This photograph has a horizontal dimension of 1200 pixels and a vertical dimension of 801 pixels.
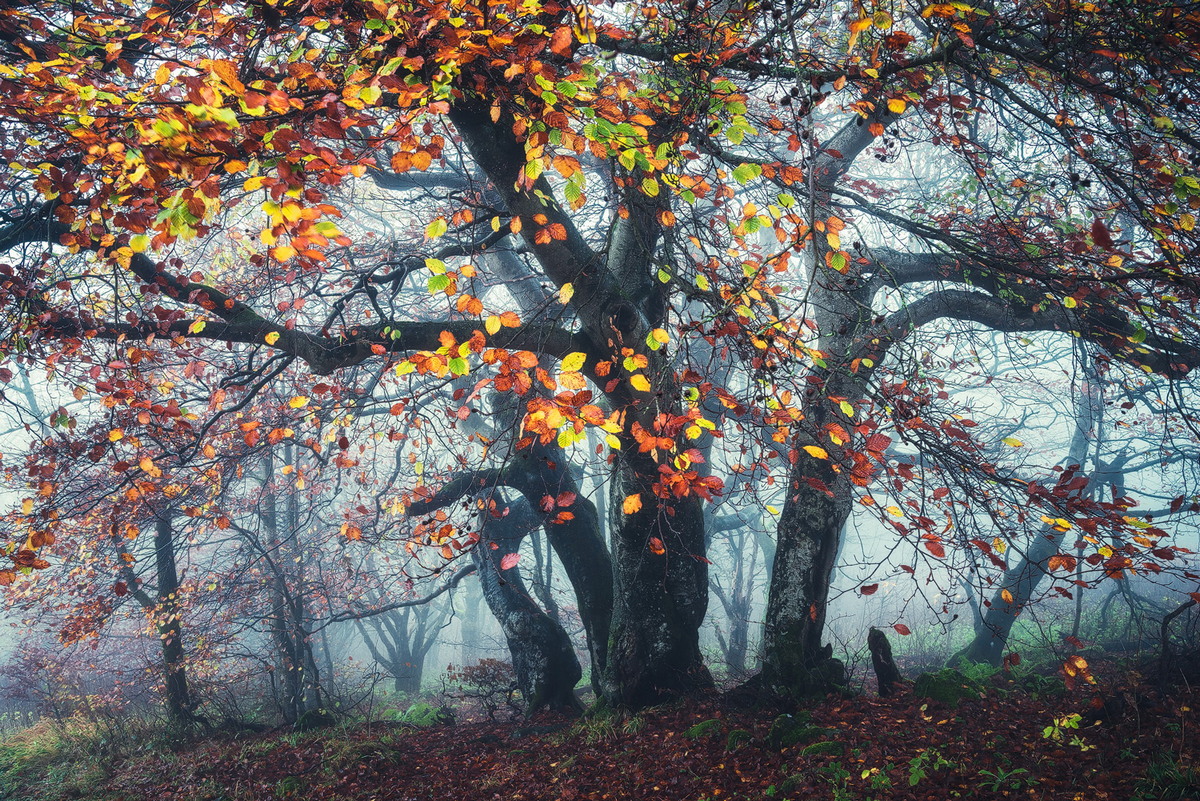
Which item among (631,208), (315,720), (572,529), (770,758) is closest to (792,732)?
(770,758)

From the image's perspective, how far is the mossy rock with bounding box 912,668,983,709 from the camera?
5.52m

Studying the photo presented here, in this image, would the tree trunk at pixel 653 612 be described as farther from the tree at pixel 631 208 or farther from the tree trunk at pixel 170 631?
the tree trunk at pixel 170 631

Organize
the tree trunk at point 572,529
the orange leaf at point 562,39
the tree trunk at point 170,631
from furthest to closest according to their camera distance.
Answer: the tree trunk at point 170,631 < the tree trunk at point 572,529 < the orange leaf at point 562,39

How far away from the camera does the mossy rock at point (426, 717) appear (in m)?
8.26

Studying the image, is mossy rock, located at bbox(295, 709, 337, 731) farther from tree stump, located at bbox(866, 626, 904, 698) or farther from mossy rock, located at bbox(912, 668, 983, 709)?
mossy rock, located at bbox(912, 668, 983, 709)

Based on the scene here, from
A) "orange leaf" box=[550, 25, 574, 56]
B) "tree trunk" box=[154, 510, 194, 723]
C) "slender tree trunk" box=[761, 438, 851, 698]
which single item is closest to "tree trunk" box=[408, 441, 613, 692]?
"slender tree trunk" box=[761, 438, 851, 698]

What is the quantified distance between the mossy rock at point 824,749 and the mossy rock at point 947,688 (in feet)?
5.15

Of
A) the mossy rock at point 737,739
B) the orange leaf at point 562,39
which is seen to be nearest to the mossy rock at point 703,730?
the mossy rock at point 737,739

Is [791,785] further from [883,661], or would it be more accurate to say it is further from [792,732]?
[883,661]

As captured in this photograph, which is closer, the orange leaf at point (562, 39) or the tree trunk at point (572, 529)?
the orange leaf at point (562, 39)

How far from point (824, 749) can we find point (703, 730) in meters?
1.05

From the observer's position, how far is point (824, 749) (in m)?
4.54

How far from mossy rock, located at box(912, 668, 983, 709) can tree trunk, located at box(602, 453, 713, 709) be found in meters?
2.00

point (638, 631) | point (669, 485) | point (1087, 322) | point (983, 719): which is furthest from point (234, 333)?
point (1087, 322)
